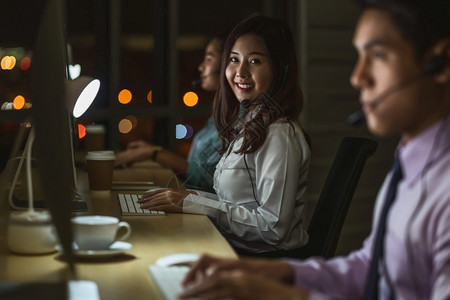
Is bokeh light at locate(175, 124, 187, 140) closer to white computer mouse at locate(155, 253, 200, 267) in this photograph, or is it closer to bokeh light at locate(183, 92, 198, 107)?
bokeh light at locate(183, 92, 198, 107)

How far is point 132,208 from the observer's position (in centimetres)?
212

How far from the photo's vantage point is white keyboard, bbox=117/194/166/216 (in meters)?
2.05

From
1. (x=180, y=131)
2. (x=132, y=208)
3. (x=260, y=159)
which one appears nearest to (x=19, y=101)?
(x=180, y=131)

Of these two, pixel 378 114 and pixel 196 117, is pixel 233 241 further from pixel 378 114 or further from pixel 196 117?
pixel 196 117

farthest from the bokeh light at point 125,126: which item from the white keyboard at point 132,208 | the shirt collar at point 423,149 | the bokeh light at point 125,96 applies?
the shirt collar at point 423,149

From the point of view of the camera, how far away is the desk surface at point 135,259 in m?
1.32

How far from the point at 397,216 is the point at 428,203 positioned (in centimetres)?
7

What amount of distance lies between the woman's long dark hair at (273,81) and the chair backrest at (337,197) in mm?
215

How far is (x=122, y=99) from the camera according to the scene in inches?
167

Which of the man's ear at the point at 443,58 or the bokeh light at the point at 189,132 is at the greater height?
the man's ear at the point at 443,58

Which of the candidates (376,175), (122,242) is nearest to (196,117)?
(376,175)

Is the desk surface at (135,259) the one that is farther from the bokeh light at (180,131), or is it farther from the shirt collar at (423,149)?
the bokeh light at (180,131)

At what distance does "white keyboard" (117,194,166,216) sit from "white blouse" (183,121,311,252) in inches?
4.1

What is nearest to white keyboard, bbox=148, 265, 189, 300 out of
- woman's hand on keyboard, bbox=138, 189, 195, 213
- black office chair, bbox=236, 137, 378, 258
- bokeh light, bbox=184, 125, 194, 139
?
woman's hand on keyboard, bbox=138, 189, 195, 213
